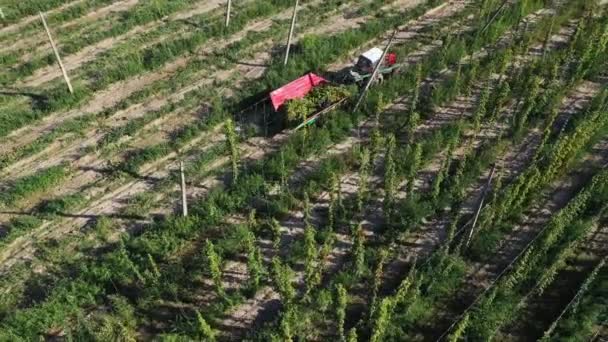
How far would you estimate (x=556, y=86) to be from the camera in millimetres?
20109

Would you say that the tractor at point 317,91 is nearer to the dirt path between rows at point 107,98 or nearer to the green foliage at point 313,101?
the green foliage at point 313,101

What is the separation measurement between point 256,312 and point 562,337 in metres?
7.52

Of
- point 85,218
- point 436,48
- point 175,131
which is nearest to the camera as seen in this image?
point 85,218

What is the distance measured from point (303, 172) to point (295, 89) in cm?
360

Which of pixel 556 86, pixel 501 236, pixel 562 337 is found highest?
pixel 556 86

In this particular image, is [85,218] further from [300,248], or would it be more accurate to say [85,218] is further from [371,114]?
[371,114]

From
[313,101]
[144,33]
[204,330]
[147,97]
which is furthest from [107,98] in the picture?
[204,330]

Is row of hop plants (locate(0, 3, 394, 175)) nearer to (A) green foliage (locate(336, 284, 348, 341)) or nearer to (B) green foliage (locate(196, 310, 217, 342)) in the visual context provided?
(B) green foliage (locate(196, 310, 217, 342))

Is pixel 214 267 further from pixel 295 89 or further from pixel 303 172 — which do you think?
pixel 295 89

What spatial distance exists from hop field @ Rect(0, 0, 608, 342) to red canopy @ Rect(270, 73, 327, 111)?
0.46 feet

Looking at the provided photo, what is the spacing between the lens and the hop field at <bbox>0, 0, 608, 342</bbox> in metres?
14.0

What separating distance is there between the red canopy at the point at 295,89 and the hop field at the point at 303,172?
0.14 meters

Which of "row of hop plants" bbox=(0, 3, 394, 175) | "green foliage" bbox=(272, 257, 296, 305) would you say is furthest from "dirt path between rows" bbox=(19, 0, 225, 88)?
"green foliage" bbox=(272, 257, 296, 305)

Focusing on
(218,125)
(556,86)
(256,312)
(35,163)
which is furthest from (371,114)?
(35,163)
